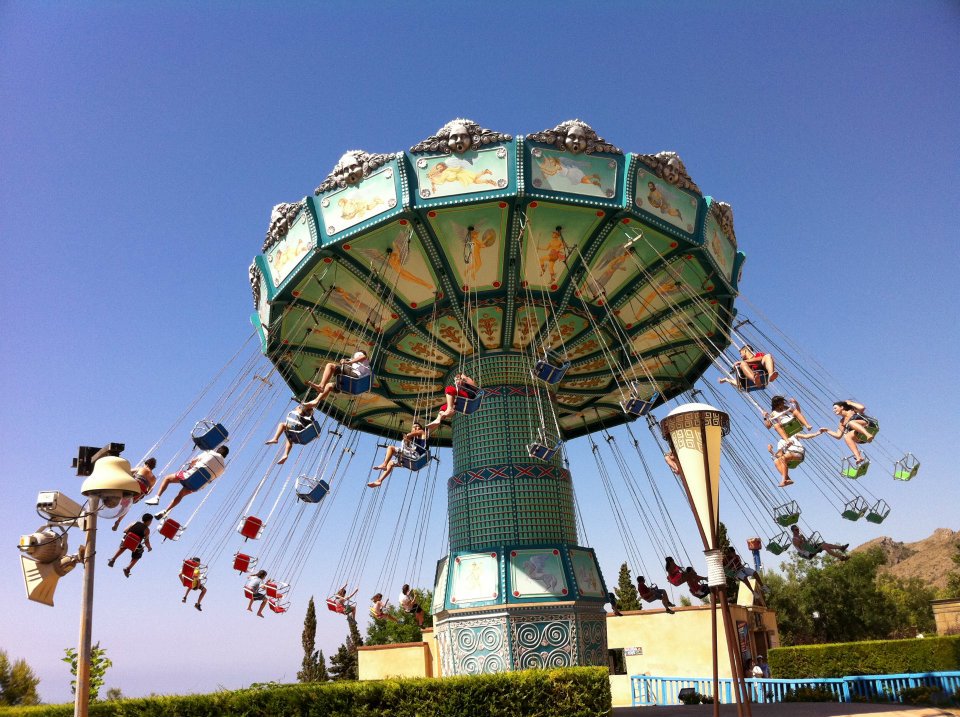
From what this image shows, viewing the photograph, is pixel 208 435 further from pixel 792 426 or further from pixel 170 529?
pixel 792 426

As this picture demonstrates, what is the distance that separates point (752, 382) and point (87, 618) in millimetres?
8675

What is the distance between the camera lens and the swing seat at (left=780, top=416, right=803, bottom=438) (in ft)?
33.2

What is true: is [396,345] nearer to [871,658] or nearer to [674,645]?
[674,645]

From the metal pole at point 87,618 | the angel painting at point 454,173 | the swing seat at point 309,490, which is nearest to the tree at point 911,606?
the swing seat at point 309,490

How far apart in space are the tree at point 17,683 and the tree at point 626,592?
63.3 feet

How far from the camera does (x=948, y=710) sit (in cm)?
1098

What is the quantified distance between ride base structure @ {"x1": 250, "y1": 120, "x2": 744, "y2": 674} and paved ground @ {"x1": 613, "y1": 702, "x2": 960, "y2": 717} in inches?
70.9

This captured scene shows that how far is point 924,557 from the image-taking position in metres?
89.6

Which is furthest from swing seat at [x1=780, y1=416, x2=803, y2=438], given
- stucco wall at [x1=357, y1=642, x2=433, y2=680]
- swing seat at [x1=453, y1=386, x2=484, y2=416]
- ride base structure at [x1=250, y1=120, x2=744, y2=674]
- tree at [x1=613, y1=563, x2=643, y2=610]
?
tree at [x1=613, y1=563, x2=643, y2=610]

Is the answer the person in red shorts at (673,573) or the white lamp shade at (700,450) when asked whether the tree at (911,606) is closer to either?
the person in red shorts at (673,573)

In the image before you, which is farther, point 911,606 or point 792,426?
point 911,606

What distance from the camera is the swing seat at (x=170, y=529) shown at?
32.9ft

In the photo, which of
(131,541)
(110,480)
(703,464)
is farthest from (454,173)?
(131,541)

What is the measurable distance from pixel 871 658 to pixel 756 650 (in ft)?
20.0
